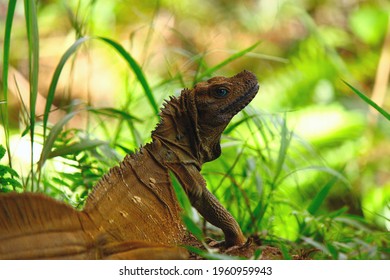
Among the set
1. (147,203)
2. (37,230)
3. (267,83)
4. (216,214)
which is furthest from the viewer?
(267,83)

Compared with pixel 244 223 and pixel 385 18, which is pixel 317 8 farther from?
pixel 244 223

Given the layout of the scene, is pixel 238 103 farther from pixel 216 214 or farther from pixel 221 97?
pixel 216 214

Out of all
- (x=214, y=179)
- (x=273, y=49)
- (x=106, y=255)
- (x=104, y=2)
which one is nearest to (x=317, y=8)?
(x=273, y=49)

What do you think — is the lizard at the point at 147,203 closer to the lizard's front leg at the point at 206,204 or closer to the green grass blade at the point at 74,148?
the lizard's front leg at the point at 206,204

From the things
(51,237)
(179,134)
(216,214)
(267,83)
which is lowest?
(51,237)

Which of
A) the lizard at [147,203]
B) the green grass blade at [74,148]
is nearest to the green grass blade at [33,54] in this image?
the green grass blade at [74,148]

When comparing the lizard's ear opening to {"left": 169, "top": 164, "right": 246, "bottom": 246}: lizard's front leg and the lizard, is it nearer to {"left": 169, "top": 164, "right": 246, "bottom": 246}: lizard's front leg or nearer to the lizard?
the lizard

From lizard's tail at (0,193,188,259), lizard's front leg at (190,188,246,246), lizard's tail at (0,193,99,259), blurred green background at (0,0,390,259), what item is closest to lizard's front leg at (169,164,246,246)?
lizard's front leg at (190,188,246,246)

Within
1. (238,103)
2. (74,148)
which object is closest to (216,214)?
(238,103)
